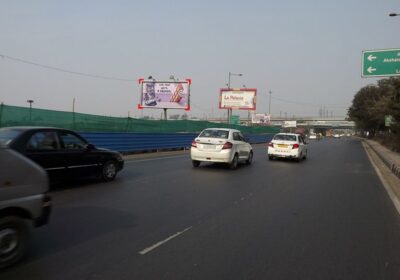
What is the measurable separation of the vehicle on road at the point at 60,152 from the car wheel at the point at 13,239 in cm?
393

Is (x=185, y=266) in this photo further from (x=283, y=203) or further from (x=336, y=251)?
(x=283, y=203)

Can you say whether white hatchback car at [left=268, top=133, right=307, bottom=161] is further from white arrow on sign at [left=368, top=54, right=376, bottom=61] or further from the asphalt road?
the asphalt road

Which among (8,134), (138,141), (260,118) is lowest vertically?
(138,141)

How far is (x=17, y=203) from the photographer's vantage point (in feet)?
16.2

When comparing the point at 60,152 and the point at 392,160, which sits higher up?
the point at 60,152

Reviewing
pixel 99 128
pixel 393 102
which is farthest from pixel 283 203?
pixel 393 102

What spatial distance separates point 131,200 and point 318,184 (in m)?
6.43

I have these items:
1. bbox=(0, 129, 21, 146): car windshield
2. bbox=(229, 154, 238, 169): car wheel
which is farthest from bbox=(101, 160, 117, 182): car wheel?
bbox=(229, 154, 238, 169): car wheel

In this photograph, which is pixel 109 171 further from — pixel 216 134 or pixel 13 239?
pixel 13 239

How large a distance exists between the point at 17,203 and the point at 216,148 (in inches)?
473

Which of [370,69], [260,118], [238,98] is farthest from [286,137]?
[260,118]

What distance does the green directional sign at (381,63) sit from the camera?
73.5ft

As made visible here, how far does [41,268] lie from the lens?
16.2 ft

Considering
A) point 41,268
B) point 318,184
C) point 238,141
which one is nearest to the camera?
point 41,268
